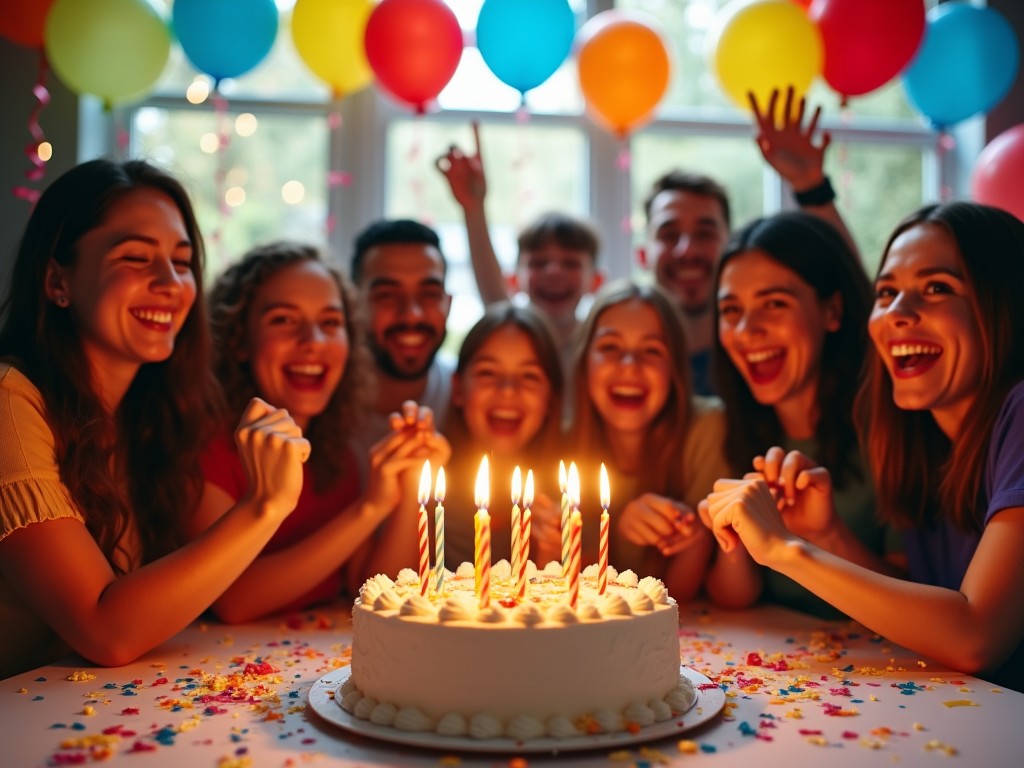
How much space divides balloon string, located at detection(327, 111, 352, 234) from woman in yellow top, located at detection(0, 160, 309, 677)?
265cm

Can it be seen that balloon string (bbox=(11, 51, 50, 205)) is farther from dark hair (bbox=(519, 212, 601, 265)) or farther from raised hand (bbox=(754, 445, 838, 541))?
raised hand (bbox=(754, 445, 838, 541))

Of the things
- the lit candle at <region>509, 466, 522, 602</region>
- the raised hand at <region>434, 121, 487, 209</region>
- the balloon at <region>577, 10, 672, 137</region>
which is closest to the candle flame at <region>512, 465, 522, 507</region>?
the lit candle at <region>509, 466, 522, 602</region>

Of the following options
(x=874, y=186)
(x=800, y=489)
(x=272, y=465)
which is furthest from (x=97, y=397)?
(x=874, y=186)

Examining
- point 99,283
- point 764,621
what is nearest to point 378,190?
point 99,283

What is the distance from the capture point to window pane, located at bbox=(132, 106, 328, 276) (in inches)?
216

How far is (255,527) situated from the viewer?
220cm

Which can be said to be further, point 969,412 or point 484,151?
point 484,151

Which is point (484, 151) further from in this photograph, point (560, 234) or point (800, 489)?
point (800, 489)

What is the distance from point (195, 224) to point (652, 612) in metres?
1.74

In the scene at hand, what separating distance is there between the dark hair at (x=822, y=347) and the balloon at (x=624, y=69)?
4.52 feet

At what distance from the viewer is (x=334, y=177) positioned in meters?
5.45

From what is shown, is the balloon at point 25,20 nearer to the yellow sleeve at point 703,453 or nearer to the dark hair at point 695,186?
the dark hair at point 695,186

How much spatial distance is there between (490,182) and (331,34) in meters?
1.61

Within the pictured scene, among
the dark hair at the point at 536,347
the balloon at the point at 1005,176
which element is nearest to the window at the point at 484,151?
the balloon at the point at 1005,176
